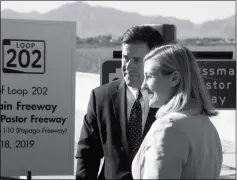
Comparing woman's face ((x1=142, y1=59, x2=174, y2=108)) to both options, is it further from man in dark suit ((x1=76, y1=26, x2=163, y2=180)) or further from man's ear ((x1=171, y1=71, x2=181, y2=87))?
man in dark suit ((x1=76, y1=26, x2=163, y2=180))

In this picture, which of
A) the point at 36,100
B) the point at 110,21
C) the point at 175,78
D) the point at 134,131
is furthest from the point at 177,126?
the point at 110,21

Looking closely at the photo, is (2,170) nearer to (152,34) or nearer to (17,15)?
(152,34)

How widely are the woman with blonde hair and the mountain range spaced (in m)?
4.76

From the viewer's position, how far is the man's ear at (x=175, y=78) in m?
1.47

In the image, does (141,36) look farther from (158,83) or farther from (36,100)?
(36,100)

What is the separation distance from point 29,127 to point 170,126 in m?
2.69

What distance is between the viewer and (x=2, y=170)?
394 centimetres

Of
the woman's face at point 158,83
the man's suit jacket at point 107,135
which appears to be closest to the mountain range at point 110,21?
the man's suit jacket at point 107,135

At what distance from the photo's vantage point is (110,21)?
6395mm

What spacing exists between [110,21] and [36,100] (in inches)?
103

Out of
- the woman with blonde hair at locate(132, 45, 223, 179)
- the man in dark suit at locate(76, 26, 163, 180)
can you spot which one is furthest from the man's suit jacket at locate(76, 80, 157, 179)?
the woman with blonde hair at locate(132, 45, 223, 179)

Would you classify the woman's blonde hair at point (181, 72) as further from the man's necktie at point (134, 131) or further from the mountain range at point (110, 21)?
the mountain range at point (110, 21)

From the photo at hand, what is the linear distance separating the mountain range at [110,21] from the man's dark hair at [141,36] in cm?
411

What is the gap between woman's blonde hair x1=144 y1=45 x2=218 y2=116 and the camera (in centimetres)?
147
